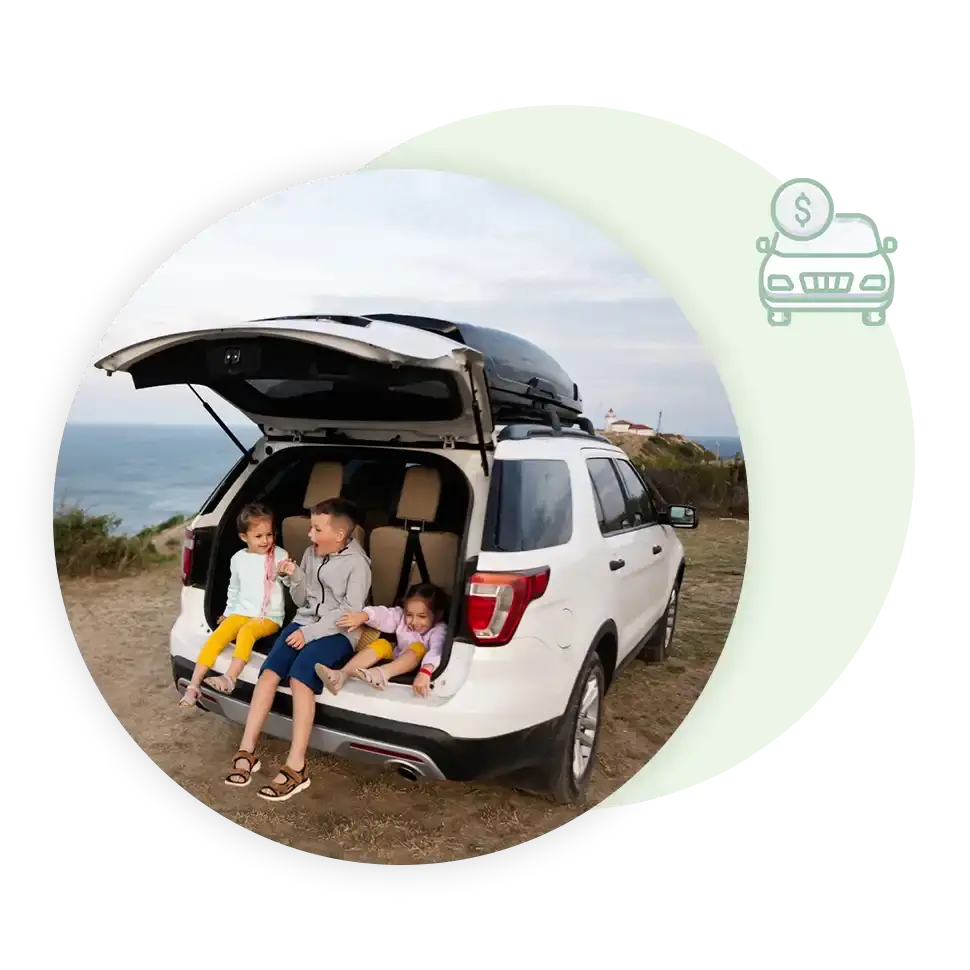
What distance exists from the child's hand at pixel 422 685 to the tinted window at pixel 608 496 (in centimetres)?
99

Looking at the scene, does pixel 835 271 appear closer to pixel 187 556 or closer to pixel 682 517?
pixel 682 517

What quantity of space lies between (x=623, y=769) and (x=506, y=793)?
520 mm

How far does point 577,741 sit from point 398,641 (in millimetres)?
822

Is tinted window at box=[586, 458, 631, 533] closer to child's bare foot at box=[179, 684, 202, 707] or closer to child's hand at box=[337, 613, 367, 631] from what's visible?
child's hand at box=[337, 613, 367, 631]

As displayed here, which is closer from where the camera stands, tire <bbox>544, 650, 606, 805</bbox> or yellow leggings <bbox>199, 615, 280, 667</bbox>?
tire <bbox>544, 650, 606, 805</bbox>


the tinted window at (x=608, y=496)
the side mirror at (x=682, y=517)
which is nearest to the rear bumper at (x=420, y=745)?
the tinted window at (x=608, y=496)

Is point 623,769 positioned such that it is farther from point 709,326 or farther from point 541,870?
point 709,326

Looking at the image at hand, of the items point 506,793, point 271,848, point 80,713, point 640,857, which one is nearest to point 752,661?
point 640,857

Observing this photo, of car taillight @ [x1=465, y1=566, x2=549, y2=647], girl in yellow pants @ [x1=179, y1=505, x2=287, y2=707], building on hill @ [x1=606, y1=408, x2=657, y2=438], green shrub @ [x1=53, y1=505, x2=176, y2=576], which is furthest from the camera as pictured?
building on hill @ [x1=606, y1=408, x2=657, y2=438]

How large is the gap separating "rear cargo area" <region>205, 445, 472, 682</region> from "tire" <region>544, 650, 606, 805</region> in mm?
660

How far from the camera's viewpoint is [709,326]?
9.60 ft

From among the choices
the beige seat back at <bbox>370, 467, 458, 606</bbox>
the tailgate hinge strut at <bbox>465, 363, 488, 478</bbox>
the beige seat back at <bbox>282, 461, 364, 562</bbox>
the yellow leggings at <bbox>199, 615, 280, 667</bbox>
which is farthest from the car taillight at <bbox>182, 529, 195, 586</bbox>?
the tailgate hinge strut at <bbox>465, 363, 488, 478</bbox>

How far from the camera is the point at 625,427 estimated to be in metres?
3.44

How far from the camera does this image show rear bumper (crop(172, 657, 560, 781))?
2438 mm
